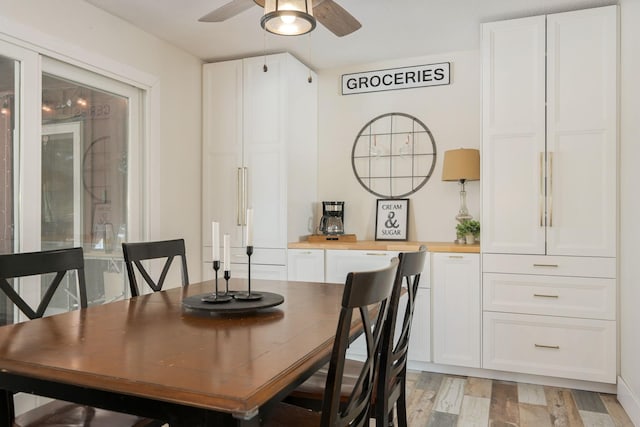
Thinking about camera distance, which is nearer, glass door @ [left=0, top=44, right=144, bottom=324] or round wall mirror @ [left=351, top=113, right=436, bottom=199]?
glass door @ [left=0, top=44, right=144, bottom=324]

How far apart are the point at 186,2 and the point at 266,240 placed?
183cm

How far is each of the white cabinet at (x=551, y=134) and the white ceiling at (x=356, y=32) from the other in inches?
6.9

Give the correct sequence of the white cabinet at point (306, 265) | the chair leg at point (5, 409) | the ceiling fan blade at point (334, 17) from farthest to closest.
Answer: the white cabinet at point (306, 265) < the ceiling fan blade at point (334, 17) < the chair leg at point (5, 409)

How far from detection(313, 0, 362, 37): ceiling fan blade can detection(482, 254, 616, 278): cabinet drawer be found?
1.79 metres

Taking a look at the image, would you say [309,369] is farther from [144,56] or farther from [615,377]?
[144,56]

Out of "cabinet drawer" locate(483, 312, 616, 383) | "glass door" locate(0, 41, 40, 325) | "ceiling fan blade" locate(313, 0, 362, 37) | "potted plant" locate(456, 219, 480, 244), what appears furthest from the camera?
"potted plant" locate(456, 219, 480, 244)

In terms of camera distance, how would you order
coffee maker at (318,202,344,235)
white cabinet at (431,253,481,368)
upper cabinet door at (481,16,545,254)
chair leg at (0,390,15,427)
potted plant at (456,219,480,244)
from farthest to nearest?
1. coffee maker at (318,202,344,235)
2. potted plant at (456,219,480,244)
3. white cabinet at (431,253,481,368)
4. upper cabinet door at (481,16,545,254)
5. chair leg at (0,390,15,427)

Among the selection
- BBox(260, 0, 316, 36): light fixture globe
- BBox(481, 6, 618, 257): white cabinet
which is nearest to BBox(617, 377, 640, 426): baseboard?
BBox(481, 6, 618, 257): white cabinet

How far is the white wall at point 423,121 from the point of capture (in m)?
3.91

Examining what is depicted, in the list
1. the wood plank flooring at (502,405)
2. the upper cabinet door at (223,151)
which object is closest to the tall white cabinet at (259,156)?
the upper cabinet door at (223,151)

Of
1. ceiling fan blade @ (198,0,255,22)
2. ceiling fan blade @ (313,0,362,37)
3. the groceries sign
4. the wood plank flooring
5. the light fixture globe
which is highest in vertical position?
the groceries sign

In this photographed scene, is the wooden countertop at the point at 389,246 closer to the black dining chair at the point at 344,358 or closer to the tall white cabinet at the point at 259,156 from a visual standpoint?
the tall white cabinet at the point at 259,156

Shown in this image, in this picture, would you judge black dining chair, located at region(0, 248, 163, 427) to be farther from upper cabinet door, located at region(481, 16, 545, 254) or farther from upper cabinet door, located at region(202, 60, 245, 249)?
upper cabinet door, located at region(481, 16, 545, 254)

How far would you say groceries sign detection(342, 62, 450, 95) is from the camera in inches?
156
